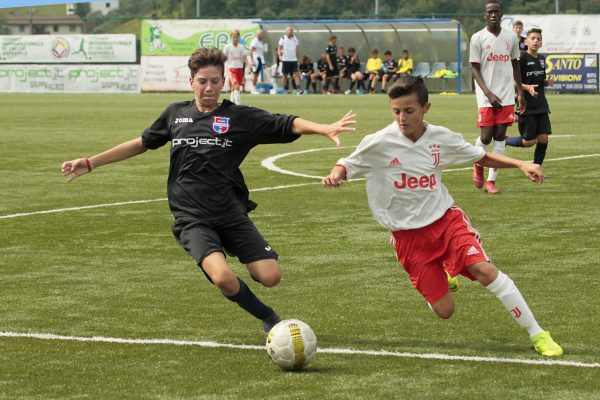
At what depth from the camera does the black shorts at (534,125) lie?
1603 cm

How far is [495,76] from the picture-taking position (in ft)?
49.3

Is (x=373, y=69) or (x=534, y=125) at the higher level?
(x=373, y=69)

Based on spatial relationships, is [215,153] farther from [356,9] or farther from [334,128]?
[356,9]

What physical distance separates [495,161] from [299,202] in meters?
6.78

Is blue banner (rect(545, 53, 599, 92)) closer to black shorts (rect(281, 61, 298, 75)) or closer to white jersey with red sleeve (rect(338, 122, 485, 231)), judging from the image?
black shorts (rect(281, 61, 298, 75))

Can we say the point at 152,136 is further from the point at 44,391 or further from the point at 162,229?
the point at 162,229

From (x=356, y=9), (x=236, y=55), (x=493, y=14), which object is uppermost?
(x=356, y=9)

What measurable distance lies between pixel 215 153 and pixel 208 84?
15.7 inches

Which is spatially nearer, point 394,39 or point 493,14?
point 493,14

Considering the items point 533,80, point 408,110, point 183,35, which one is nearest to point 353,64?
point 183,35

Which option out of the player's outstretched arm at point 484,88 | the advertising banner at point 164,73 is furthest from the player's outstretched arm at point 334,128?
the advertising banner at point 164,73

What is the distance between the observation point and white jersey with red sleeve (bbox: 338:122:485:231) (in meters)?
7.03

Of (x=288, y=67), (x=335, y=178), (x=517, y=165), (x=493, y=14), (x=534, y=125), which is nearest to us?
(x=335, y=178)

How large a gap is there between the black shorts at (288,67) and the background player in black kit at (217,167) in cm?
3957
